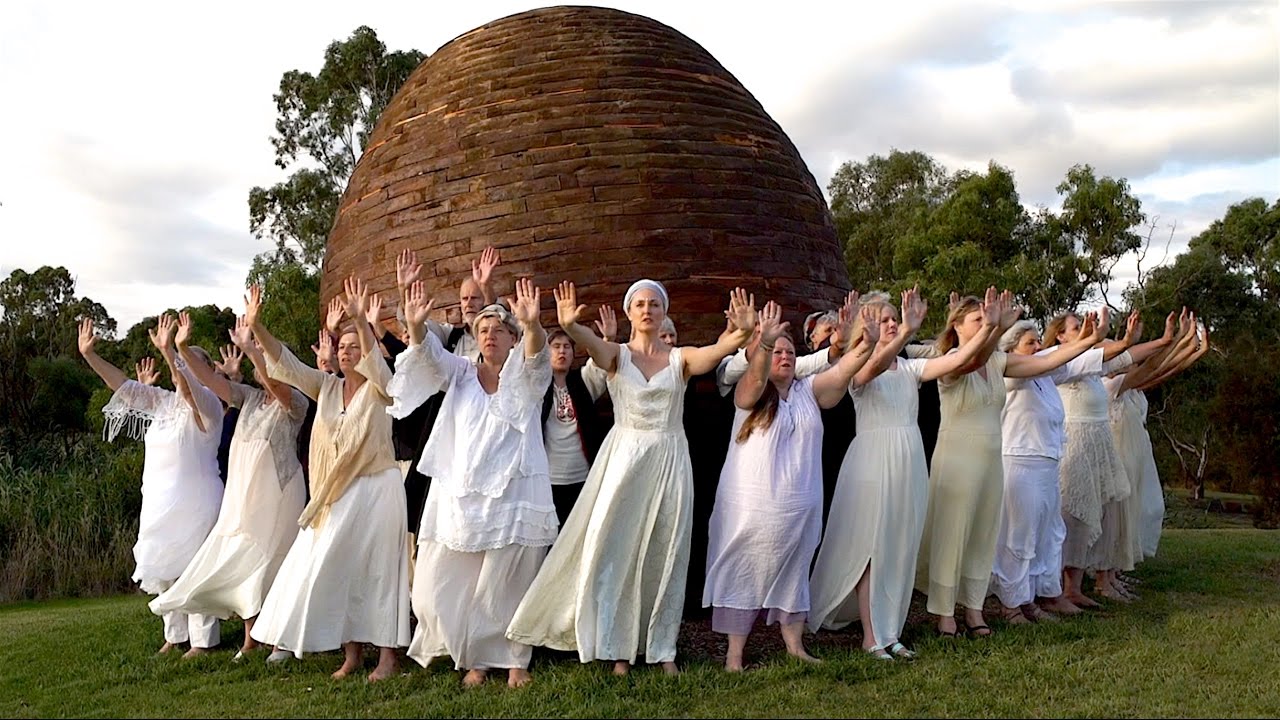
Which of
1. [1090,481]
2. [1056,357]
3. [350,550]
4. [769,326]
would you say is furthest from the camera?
[1090,481]

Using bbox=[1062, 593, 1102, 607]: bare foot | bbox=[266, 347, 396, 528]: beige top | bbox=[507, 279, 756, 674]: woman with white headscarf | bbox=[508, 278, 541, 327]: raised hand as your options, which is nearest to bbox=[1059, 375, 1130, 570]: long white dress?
bbox=[1062, 593, 1102, 607]: bare foot

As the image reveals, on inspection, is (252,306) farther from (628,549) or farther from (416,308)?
(628,549)

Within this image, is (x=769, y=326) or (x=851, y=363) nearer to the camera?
(x=769, y=326)

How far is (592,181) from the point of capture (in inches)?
259

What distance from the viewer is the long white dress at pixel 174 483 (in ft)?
19.8

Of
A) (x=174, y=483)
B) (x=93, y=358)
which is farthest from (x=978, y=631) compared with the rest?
(x=93, y=358)

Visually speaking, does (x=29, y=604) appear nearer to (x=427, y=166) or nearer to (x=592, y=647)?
(x=427, y=166)

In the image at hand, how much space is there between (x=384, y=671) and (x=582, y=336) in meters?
1.96

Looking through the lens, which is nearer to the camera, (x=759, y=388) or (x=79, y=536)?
(x=759, y=388)

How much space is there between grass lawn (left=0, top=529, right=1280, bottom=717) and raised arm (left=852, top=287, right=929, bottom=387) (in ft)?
4.83

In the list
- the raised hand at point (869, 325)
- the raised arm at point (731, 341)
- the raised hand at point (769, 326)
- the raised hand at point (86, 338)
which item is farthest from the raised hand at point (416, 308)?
the raised hand at point (86, 338)

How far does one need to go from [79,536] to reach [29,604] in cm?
133

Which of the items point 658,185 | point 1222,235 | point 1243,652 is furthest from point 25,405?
point 1222,235

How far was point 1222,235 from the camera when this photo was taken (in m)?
30.2
